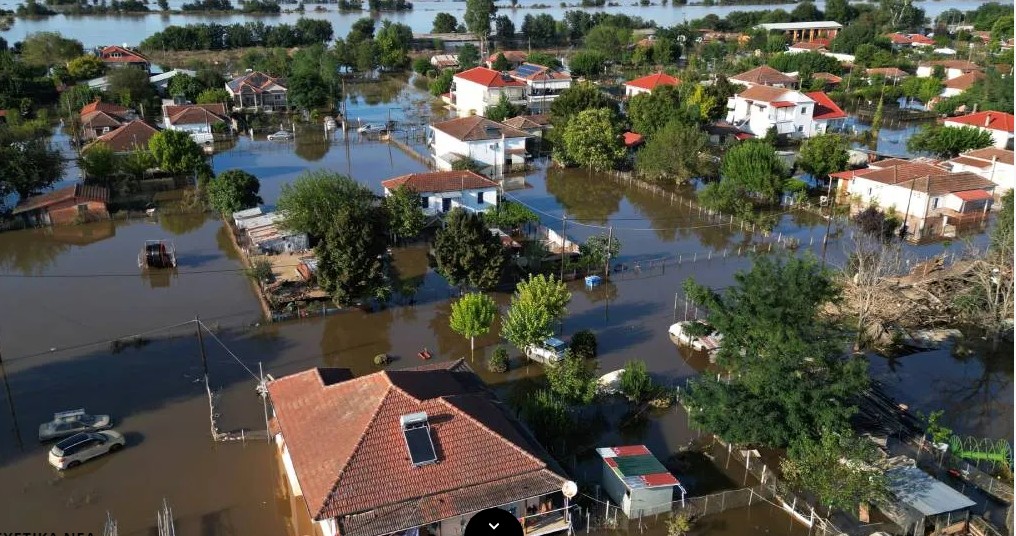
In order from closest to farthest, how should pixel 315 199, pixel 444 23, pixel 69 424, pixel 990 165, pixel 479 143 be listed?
pixel 69 424 < pixel 315 199 < pixel 990 165 < pixel 479 143 < pixel 444 23

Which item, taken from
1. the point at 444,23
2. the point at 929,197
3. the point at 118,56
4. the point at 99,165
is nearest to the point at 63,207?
the point at 99,165

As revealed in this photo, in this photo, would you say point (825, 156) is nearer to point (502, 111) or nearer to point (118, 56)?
point (502, 111)

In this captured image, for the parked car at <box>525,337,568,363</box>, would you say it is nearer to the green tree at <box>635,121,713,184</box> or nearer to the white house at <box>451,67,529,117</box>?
the green tree at <box>635,121,713,184</box>

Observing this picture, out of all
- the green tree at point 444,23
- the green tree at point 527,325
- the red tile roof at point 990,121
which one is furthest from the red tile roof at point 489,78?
the green tree at point 444,23

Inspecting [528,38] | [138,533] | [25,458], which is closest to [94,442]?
[25,458]

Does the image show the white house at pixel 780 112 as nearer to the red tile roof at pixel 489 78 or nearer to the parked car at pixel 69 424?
the red tile roof at pixel 489 78

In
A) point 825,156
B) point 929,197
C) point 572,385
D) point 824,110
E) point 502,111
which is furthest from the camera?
point 824,110

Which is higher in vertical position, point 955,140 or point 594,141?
point 955,140
